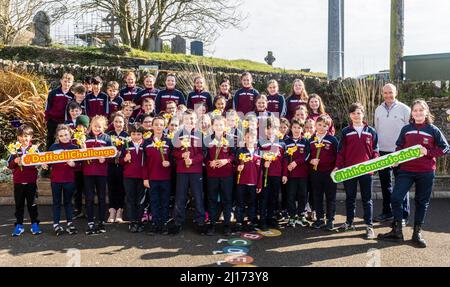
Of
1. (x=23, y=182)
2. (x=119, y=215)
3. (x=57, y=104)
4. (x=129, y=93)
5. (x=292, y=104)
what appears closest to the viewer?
(x=23, y=182)

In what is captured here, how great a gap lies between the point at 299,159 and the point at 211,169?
4.37 feet

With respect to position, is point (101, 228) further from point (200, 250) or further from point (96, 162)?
point (200, 250)

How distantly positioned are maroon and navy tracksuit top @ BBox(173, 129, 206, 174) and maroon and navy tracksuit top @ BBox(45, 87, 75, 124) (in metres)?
2.51

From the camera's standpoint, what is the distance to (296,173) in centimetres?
645

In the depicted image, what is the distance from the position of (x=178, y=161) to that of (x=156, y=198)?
613 millimetres

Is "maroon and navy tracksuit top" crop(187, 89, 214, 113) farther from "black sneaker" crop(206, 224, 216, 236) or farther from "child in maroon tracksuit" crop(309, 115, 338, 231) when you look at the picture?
"black sneaker" crop(206, 224, 216, 236)

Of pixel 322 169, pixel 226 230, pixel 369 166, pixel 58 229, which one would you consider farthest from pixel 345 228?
pixel 58 229

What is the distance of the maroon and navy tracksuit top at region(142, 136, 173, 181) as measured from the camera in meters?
6.13

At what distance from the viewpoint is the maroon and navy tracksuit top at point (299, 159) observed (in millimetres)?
6445

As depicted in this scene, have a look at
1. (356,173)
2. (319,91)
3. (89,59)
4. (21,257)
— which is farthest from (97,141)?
(89,59)

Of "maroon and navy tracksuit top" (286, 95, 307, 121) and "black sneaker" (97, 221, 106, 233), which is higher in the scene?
"maroon and navy tracksuit top" (286, 95, 307, 121)

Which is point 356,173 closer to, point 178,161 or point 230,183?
point 230,183

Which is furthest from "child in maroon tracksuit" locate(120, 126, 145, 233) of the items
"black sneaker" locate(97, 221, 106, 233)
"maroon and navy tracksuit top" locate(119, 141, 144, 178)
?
"black sneaker" locate(97, 221, 106, 233)

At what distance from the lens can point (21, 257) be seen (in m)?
5.05
